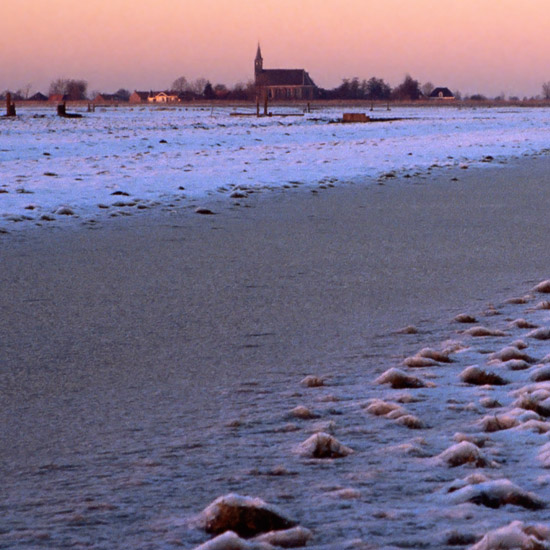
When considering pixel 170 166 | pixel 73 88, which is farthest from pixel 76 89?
pixel 170 166

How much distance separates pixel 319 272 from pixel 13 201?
5431mm

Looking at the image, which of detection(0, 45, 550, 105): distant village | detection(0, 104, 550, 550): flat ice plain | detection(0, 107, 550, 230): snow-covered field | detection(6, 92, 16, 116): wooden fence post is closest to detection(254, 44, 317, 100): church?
detection(0, 45, 550, 105): distant village

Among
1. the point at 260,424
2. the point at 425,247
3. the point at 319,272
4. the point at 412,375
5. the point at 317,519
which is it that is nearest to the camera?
the point at 317,519

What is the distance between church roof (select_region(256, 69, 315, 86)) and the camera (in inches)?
6388

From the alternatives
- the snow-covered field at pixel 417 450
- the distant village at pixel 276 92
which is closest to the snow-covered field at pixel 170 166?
the snow-covered field at pixel 417 450

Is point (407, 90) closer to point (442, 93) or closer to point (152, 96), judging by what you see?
point (442, 93)

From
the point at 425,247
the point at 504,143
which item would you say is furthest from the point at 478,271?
the point at 504,143

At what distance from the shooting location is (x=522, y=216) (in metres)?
8.88

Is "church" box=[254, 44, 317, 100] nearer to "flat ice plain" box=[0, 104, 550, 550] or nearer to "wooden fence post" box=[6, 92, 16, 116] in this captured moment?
"wooden fence post" box=[6, 92, 16, 116]

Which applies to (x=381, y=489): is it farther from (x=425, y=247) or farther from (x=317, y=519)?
(x=425, y=247)

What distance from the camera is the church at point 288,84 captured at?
161625 mm

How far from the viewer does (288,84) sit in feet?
536

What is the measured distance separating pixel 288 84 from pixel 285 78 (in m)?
1.58

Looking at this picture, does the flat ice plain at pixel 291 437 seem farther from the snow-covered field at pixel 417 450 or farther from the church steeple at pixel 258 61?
the church steeple at pixel 258 61
